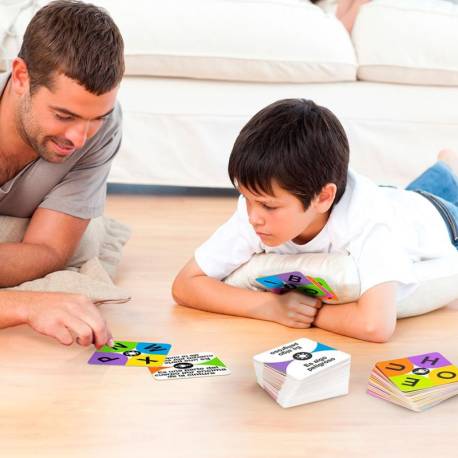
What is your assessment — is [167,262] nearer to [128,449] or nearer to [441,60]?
[128,449]

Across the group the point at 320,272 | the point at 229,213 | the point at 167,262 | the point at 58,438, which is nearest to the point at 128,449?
the point at 58,438

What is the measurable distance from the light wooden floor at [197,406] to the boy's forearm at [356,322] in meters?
0.02

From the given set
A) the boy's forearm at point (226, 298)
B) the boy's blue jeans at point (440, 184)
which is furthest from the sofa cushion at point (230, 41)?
the boy's forearm at point (226, 298)

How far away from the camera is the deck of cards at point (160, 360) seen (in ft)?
5.13

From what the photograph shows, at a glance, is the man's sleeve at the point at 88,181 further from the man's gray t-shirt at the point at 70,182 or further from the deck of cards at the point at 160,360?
the deck of cards at the point at 160,360

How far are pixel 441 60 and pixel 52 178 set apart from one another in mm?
1599

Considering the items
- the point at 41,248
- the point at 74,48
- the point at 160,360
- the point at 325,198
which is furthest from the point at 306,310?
the point at 74,48

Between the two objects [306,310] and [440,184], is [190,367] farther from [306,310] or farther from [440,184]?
[440,184]

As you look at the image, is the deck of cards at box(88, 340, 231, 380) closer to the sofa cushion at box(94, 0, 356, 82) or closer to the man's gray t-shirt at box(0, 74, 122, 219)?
the man's gray t-shirt at box(0, 74, 122, 219)

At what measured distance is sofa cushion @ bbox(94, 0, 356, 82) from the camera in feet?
9.19

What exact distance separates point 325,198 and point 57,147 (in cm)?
54

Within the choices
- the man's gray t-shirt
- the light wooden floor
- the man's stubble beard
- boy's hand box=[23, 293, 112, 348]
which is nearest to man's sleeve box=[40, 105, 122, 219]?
the man's gray t-shirt

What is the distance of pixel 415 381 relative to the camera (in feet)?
4.88

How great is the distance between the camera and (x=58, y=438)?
1.32 meters
